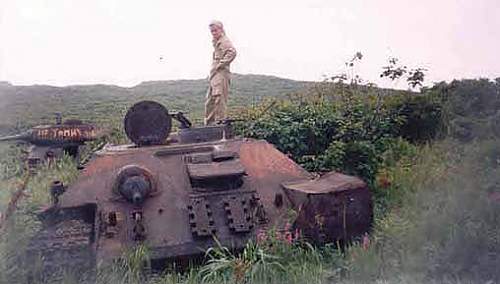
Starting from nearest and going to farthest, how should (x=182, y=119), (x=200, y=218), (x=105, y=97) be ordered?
(x=200, y=218)
(x=105, y=97)
(x=182, y=119)

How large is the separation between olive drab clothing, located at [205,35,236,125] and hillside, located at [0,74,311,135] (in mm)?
90

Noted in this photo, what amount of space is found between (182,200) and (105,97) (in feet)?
3.82

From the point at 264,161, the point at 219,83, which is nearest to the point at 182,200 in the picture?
the point at 264,161

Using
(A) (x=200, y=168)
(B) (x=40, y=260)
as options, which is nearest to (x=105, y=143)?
(A) (x=200, y=168)

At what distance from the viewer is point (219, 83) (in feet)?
25.8

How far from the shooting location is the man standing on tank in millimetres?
7391

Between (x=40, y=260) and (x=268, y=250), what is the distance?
54.7 inches

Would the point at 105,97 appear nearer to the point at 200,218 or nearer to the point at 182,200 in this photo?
the point at 182,200

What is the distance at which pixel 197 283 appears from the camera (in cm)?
568

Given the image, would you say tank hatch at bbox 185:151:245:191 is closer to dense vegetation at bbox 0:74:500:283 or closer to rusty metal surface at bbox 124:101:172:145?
rusty metal surface at bbox 124:101:172:145

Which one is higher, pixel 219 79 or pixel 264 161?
pixel 219 79

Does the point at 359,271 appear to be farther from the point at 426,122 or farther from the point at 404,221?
the point at 426,122

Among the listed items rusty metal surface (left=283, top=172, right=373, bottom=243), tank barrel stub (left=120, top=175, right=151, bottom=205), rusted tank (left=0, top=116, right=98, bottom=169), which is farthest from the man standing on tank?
rusty metal surface (left=283, top=172, right=373, bottom=243)

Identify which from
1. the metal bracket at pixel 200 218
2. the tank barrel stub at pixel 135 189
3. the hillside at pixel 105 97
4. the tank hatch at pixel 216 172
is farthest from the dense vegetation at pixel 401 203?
the tank hatch at pixel 216 172
